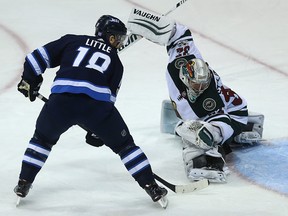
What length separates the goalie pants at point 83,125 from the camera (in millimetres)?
2873

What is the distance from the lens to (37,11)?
242 inches

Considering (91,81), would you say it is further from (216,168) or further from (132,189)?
(216,168)

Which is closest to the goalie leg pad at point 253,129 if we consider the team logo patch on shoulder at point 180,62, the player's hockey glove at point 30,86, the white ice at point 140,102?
the white ice at point 140,102

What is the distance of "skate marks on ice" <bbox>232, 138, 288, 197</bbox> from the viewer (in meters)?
3.31

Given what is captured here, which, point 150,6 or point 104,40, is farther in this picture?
point 150,6

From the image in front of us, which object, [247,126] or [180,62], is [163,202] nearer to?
[180,62]

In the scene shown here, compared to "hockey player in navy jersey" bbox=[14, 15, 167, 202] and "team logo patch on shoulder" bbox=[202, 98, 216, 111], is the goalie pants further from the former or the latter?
"team logo patch on shoulder" bbox=[202, 98, 216, 111]

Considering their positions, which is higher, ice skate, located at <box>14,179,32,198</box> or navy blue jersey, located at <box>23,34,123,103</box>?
navy blue jersey, located at <box>23,34,123,103</box>

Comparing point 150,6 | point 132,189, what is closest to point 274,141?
point 132,189

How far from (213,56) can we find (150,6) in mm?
1230

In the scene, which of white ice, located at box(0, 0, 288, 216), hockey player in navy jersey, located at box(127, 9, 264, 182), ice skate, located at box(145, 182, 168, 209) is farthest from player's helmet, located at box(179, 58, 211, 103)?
ice skate, located at box(145, 182, 168, 209)

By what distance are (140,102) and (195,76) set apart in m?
1.03

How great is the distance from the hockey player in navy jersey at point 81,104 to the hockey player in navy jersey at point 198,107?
1.41ft

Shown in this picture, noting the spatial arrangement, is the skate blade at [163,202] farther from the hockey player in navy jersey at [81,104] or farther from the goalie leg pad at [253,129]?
the goalie leg pad at [253,129]
